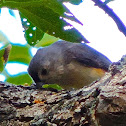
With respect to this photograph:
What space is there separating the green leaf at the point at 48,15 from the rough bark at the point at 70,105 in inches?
17.8

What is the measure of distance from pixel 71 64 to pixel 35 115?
12.4 feet

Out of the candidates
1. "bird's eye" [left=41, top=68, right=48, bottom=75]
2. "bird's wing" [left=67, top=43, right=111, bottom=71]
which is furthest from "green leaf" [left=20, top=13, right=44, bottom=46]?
"bird's wing" [left=67, top=43, right=111, bottom=71]

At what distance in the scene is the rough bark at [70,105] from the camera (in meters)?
1.81

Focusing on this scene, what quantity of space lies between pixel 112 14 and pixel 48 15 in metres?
0.55

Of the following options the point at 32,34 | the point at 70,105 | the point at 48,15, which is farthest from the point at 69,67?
the point at 70,105

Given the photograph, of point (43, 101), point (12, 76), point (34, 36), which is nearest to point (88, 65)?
point (12, 76)

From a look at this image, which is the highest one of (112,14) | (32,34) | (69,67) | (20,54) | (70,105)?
(69,67)

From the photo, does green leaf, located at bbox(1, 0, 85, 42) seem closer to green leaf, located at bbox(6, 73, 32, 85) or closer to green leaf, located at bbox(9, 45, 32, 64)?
green leaf, located at bbox(6, 73, 32, 85)

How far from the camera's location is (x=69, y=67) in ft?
19.7

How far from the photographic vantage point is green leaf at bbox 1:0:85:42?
2.43m

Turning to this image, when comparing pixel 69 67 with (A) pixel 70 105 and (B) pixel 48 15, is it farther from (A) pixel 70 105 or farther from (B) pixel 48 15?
(A) pixel 70 105

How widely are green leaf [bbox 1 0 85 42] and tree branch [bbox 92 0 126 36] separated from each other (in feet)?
0.93

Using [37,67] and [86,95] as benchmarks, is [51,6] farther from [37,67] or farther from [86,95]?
[37,67]

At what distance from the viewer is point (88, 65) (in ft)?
19.9
